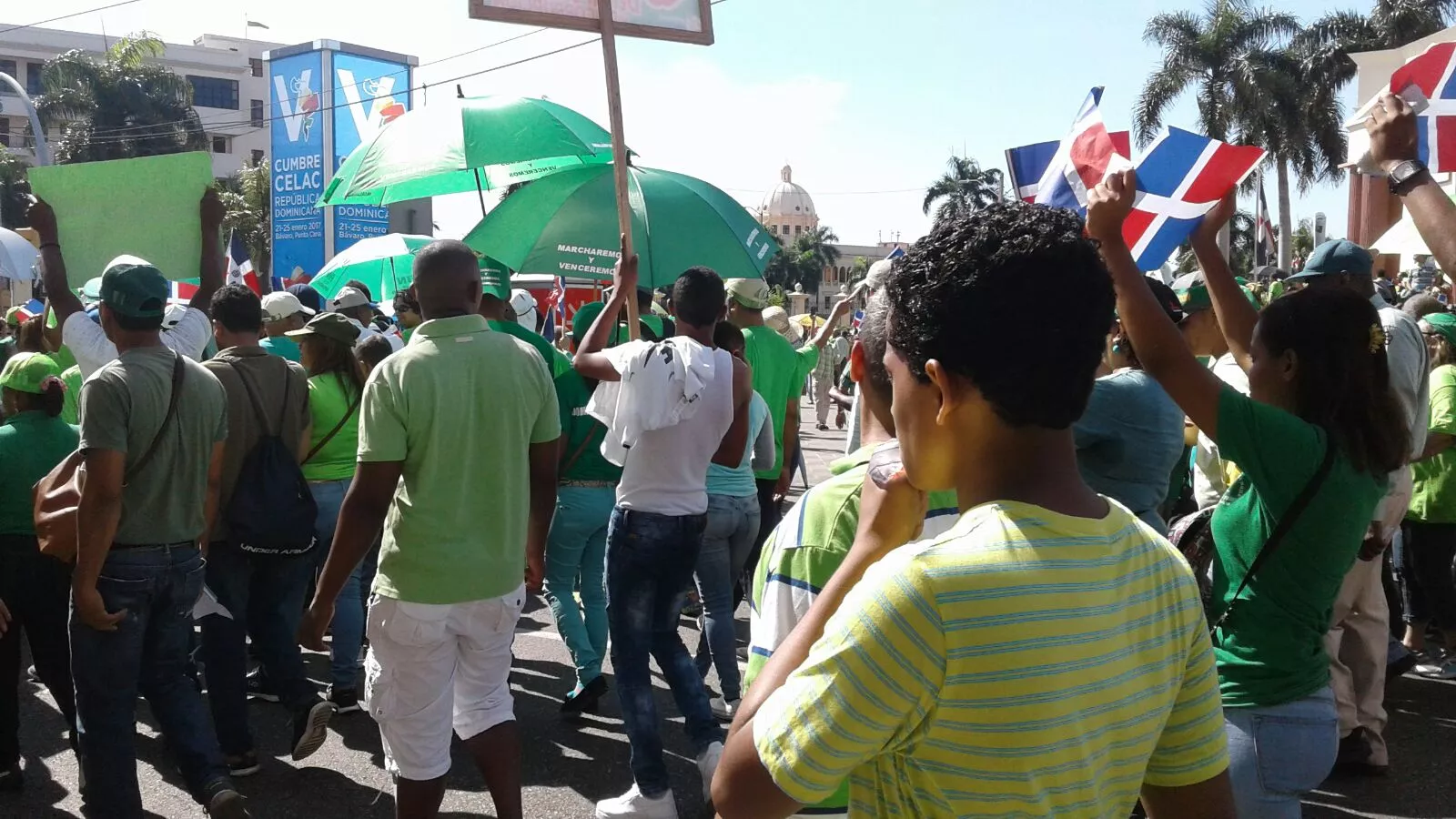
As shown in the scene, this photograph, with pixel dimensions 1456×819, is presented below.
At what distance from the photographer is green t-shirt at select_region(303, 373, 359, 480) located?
18.6 feet

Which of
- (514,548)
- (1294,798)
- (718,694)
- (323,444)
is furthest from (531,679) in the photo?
(1294,798)

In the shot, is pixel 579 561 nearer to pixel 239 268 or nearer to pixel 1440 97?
pixel 1440 97

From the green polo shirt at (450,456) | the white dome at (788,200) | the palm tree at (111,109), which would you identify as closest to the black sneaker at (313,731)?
the green polo shirt at (450,456)

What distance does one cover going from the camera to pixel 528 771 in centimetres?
499

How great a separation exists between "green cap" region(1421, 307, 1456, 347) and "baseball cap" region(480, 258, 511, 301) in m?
4.67

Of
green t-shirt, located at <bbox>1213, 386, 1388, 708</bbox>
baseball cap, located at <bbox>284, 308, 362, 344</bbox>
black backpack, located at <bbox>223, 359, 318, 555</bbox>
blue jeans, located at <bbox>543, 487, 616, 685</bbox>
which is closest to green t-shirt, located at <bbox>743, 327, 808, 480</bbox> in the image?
blue jeans, located at <bbox>543, 487, 616, 685</bbox>

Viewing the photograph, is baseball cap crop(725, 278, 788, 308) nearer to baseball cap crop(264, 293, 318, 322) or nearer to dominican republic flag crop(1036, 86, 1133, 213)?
dominican republic flag crop(1036, 86, 1133, 213)

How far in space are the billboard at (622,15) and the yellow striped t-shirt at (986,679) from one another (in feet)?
10.9

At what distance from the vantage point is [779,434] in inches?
273

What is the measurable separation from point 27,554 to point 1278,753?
4.40 m

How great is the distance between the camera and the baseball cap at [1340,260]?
186 inches

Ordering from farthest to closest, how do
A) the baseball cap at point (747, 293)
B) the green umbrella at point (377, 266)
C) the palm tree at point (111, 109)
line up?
the palm tree at point (111, 109) → the green umbrella at point (377, 266) → the baseball cap at point (747, 293)

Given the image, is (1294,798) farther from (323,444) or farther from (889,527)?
(323,444)

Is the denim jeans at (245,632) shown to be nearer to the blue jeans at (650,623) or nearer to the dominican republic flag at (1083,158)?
the blue jeans at (650,623)
